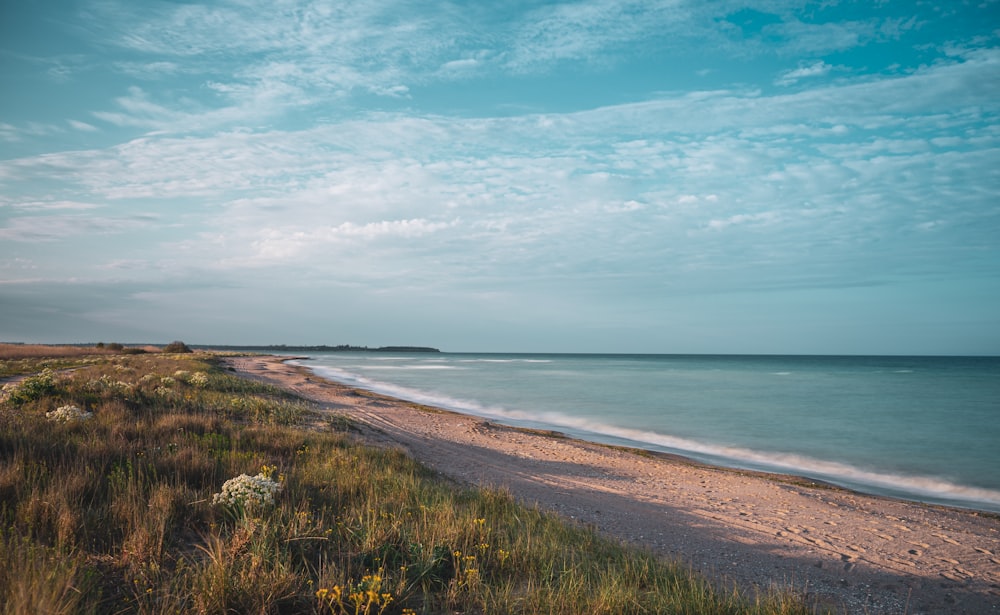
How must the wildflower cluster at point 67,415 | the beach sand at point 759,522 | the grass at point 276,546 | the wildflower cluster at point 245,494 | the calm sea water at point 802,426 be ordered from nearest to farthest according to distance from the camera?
the grass at point 276,546 < the wildflower cluster at point 245,494 < the beach sand at point 759,522 < the wildflower cluster at point 67,415 < the calm sea water at point 802,426

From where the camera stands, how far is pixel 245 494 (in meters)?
5.27

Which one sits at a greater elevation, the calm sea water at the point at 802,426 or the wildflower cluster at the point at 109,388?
the wildflower cluster at the point at 109,388

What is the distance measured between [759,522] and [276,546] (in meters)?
9.51

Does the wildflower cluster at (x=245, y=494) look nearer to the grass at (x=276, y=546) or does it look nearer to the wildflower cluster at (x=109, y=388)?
the grass at (x=276, y=546)

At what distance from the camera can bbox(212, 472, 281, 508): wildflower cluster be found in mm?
5148

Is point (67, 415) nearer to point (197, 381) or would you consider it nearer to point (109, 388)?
point (109, 388)

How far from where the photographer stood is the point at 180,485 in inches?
225

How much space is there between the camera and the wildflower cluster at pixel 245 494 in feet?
16.9

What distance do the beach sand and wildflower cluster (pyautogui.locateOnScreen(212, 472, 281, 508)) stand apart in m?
4.92

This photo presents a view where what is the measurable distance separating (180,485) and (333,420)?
939 centimetres

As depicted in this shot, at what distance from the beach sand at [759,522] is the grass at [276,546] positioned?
238 centimetres

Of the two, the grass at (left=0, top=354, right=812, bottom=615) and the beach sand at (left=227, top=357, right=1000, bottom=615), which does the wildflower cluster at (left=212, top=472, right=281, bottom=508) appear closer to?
the grass at (left=0, top=354, right=812, bottom=615)

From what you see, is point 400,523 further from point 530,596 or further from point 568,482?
point 568,482

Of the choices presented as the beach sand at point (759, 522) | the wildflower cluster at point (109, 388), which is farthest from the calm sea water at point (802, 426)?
the wildflower cluster at point (109, 388)
